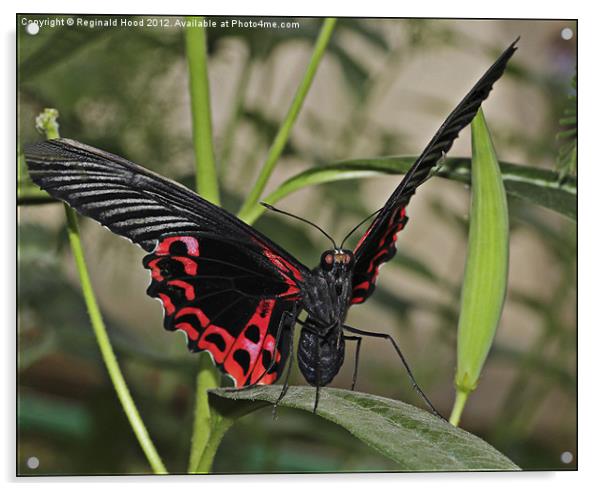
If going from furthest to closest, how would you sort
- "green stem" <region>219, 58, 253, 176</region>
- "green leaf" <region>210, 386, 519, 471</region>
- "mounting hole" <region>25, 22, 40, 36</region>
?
"green stem" <region>219, 58, 253, 176</region>
"mounting hole" <region>25, 22, 40, 36</region>
"green leaf" <region>210, 386, 519, 471</region>

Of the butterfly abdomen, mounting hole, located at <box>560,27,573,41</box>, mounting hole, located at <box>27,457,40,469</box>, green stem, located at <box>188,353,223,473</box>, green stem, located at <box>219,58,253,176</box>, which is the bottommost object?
mounting hole, located at <box>27,457,40,469</box>

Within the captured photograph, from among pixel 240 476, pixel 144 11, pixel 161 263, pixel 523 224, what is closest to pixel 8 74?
pixel 144 11

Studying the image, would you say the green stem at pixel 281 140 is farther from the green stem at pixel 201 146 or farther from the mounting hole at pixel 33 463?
the mounting hole at pixel 33 463

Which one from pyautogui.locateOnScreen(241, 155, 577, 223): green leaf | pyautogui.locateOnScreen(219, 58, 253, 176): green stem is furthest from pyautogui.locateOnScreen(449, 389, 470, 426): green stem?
pyautogui.locateOnScreen(219, 58, 253, 176): green stem

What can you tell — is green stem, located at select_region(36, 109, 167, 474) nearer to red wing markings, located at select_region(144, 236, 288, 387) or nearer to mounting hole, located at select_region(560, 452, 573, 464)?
red wing markings, located at select_region(144, 236, 288, 387)

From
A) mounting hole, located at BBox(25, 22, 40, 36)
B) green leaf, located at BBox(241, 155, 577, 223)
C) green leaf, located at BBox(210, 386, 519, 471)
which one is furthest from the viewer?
mounting hole, located at BBox(25, 22, 40, 36)

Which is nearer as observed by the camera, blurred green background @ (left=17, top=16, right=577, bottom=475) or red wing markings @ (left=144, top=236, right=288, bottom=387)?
red wing markings @ (left=144, top=236, right=288, bottom=387)

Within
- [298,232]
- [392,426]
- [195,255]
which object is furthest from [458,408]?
[298,232]

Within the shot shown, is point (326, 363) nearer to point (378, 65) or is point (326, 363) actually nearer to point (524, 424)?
point (524, 424)

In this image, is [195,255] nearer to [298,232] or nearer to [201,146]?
[201,146]
